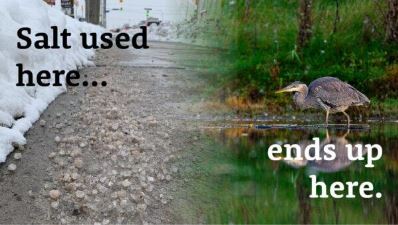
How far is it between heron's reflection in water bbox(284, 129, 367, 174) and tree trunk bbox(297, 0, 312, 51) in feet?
1.44

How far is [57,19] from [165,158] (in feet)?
4.34

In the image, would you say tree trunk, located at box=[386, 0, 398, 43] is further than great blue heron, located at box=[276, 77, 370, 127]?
Yes

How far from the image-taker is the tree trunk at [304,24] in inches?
83.8

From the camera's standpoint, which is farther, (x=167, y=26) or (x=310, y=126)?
(x=167, y=26)

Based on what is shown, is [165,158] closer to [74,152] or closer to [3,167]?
[74,152]

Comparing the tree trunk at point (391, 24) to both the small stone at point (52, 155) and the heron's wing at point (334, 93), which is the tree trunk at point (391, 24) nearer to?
the heron's wing at point (334, 93)

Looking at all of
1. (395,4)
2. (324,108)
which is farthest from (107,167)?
(395,4)

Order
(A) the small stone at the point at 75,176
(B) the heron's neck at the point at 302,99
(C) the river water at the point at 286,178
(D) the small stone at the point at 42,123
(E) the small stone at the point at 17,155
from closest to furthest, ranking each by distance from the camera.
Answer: (C) the river water at the point at 286,178 → (B) the heron's neck at the point at 302,99 → (A) the small stone at the point at 75,176 → (E) the small stone at the point at 17,155 → (D) the small stone at the point at 42,123

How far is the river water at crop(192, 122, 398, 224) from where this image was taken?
64.4 inches

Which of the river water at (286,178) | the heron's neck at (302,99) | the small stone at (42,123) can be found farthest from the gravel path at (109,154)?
the heron's neck at (302,99)

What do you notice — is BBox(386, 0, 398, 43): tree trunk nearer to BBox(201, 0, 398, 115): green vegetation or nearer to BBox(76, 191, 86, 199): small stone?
BBox(201, 0, 398, 115): green vegetation

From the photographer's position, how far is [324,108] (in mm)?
1816

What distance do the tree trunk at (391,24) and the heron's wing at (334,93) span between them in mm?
456

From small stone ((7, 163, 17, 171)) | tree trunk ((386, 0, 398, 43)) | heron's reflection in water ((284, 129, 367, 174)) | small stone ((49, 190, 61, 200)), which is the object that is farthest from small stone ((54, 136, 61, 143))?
tree trunk ((386, 0, 398, 43))
